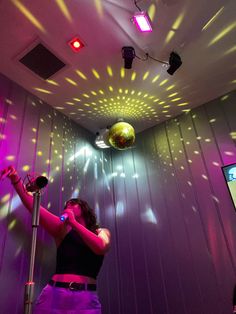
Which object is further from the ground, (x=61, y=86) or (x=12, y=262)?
(x=61, y=86)

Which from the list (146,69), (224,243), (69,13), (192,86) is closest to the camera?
(69,13)

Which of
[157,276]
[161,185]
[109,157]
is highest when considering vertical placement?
[109,157]

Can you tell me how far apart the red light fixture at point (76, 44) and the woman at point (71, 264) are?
0.99 metres

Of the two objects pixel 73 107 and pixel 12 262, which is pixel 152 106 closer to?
pixel 73 107

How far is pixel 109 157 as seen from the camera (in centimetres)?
288

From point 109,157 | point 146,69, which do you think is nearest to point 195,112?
point 146,69

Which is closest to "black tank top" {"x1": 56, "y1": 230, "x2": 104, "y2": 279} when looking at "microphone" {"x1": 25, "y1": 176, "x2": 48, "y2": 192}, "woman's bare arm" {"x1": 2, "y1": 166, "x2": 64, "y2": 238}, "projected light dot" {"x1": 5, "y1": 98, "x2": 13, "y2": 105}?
"woman's bare arm" {"x1": 2, "y1": 166, "x2": 64, "y2": 238}

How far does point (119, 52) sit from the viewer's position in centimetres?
189

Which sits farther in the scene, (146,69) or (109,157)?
(109,157)

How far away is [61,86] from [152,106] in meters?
0.90

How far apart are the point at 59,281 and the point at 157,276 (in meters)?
0.95

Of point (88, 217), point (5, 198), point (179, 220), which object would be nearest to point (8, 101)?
point (5, 198)

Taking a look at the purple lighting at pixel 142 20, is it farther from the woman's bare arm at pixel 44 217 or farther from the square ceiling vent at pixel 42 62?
the woman's bare arm at pixel 44 217

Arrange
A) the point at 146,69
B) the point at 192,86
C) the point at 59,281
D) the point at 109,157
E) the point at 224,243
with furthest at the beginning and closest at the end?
1. the point at 109,157
2. the point at 192,86
3. the point at 146,69
4. the point at 224,243
5. the point at 59,281
